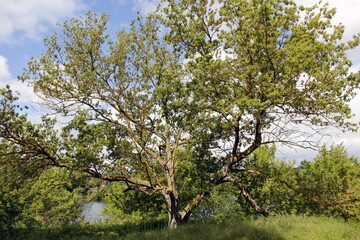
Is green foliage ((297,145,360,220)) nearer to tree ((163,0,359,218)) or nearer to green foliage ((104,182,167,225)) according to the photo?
tree ((163,0,359,218))

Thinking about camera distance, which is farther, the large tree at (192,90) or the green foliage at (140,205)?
the green foliage at (140,205)

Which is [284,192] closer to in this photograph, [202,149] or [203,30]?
[202,149]

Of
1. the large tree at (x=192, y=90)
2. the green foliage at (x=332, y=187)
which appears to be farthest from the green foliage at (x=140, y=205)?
the green foliage at (x=332, y=187)

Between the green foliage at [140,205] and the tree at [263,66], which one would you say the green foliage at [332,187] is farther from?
the green foliage at [140,205]

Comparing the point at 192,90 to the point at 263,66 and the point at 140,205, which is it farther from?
the point at 140,205

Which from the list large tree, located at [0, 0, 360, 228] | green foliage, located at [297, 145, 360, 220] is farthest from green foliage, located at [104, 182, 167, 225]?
green foliage, located at [297, 145, 360, 220]

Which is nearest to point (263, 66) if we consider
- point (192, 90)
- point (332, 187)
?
point (192, 90)

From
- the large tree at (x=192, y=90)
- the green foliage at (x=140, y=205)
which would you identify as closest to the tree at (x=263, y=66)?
the large tree at (x=192, y=90)

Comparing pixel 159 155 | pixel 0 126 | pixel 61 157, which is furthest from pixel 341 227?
pixel 0 126

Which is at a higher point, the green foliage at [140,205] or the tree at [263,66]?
the tree at [263,66]

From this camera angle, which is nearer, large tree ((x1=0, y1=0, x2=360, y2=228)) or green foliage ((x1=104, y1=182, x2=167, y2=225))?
large tree ((x1=0, y1=0, x2=360, y2=228))

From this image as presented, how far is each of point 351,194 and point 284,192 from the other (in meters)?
4.27

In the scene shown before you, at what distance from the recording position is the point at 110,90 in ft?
48.6

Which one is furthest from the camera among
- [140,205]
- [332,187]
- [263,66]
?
[140,205]
